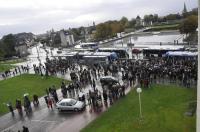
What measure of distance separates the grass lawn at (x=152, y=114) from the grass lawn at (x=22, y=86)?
12.9 m

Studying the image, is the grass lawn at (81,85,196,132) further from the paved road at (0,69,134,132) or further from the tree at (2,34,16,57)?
the tree at (2,34,16,57)

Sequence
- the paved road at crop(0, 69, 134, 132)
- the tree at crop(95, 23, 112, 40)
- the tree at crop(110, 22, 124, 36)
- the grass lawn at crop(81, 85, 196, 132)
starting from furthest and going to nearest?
the tree at crop(110, 22, 124, 36), the tree at crop(95, 23, 112, 40), the paved road at crop(0, 69, 134, 132), the grass lawn at crop(81, 85, 196, 132)

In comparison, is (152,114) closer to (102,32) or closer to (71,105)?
(71,105)

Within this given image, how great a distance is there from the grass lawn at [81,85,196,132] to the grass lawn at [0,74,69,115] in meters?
12.9

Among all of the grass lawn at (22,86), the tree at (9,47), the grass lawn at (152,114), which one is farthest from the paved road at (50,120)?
the tree at (9,47)

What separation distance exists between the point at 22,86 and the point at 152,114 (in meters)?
23.9

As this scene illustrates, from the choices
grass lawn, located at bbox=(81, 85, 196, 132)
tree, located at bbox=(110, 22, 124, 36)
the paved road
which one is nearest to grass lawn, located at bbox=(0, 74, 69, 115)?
the paved road

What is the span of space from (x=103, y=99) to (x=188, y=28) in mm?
53619

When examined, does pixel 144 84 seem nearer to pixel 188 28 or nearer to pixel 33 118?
pixel 33 118

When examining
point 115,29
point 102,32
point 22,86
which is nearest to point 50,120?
point 22,86

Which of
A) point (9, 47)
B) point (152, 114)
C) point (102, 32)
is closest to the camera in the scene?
point (152, 114)

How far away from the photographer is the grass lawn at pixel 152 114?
2233cm

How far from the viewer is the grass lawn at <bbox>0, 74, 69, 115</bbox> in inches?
1451

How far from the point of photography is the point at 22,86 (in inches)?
1660
